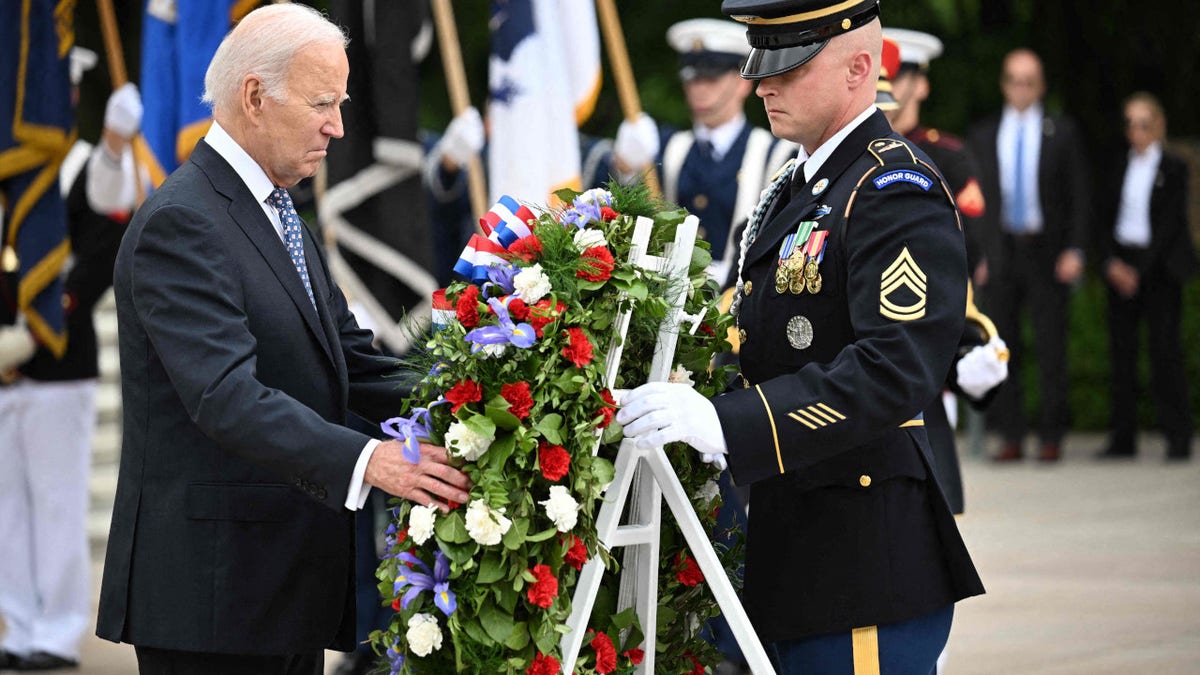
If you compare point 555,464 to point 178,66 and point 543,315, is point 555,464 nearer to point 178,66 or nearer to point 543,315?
point 543,315

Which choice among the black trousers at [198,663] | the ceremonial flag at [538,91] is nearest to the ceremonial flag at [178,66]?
the ceremonial flag at [538,91]

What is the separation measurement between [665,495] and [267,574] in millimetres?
779

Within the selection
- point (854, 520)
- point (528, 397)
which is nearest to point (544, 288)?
point (528, 397)

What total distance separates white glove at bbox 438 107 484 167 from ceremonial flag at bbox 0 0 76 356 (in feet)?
5.20

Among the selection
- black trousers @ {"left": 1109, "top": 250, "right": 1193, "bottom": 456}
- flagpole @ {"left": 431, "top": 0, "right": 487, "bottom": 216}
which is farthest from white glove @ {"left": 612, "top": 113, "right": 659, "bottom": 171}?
black trousers @ {"left": 1109, "top": 250, "right": 1193, "bottom": 456}

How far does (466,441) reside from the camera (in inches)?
114

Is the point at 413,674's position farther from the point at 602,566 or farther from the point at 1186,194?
the point at 1186,194

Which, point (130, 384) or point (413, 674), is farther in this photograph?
point (130, 384)

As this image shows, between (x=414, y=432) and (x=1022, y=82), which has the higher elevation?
(x=1022, y=82)

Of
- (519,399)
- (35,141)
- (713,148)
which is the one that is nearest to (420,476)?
(519,399)

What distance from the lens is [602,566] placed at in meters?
3.03

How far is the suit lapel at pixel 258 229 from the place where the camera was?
3193 millimetres

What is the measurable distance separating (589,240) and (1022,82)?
31.0ft

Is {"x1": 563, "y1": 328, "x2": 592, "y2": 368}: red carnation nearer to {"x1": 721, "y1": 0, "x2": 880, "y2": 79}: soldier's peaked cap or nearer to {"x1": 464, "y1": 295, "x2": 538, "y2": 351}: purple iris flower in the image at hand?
{"x1": 464, "y1": 295, "x2": 538, "y2": 351}: purple iris flower
